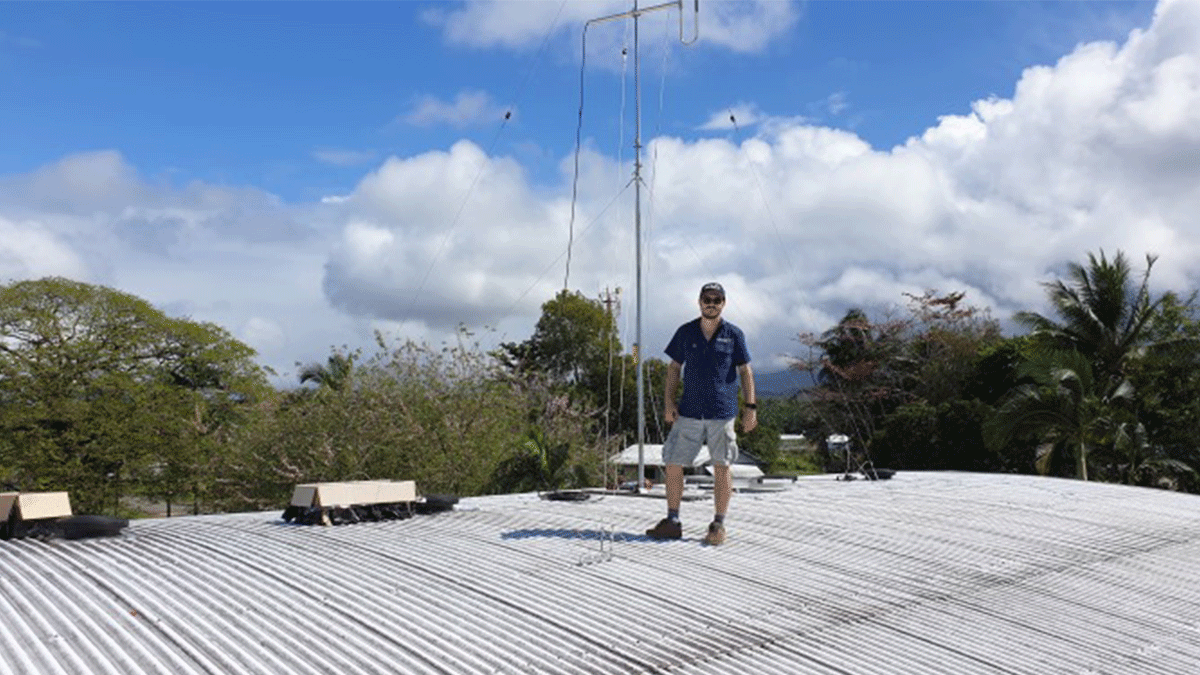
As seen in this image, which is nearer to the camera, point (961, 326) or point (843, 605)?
point (843, 605)

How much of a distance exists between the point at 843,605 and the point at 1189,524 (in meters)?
6.60

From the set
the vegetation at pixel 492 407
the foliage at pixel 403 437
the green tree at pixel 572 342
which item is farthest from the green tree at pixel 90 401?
the green tree at pixel 572 342

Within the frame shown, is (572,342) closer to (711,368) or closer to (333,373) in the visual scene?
(333,373)

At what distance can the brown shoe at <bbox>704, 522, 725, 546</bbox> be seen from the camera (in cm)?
712

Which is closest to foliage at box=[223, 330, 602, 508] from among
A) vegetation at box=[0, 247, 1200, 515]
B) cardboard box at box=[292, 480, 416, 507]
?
vegetation at box=[0, 247, 1200, 515]

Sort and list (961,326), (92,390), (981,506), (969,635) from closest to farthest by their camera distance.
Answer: (969,635), (981,506), (92,390), (961,326)

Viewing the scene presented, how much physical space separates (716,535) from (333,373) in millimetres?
22424

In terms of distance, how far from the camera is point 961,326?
38875 millimetres

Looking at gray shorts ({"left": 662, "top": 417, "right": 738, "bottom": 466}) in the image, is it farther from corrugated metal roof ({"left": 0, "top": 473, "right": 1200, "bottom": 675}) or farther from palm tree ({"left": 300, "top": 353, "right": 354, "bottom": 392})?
palm tree ({"left": 300, "top": 353, "right": 354, "bottom": 392})

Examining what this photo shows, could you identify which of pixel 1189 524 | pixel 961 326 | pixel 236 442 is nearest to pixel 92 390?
pixel 236 442

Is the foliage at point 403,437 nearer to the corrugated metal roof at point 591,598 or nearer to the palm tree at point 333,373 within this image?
the palm tree at point 333,373

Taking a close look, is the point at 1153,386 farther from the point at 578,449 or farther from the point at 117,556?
the point at 117,556

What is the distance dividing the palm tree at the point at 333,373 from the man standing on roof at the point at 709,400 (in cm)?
1286

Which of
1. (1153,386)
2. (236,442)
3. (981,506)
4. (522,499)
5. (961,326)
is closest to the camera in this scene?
(522,499)
